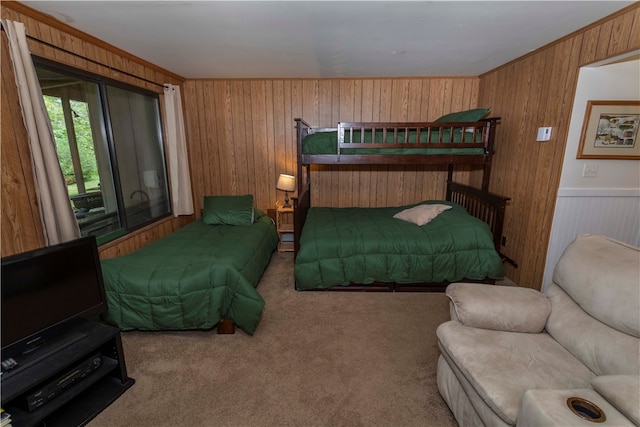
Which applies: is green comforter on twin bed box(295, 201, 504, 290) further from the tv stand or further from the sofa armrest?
the tv stand

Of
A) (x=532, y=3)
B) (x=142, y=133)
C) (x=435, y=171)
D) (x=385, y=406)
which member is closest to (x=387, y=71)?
(x=435, y=171)

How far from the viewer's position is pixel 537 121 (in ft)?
9.20

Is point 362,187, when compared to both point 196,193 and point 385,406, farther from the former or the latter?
point 385,406

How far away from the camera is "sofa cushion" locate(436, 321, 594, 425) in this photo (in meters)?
1.23

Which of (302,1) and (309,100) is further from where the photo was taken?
(309,100)

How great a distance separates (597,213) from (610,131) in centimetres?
67

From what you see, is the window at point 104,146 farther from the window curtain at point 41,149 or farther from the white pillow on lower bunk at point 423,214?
the white pillow on lower bunk at point 423,214

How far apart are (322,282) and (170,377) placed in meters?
1.45

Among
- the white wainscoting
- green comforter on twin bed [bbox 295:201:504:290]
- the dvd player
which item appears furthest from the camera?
green comforter on twin bed [bbox 295:201:504:290]

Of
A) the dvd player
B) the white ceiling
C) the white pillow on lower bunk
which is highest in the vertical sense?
the white ceiling

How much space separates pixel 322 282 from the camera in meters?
2.93

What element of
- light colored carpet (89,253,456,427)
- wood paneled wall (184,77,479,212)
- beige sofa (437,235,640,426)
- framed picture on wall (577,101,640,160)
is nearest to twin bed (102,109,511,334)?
light colored carpet (89,253,456,427)

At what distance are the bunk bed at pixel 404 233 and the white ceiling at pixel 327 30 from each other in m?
0.67

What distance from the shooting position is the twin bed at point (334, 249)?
2.22m
